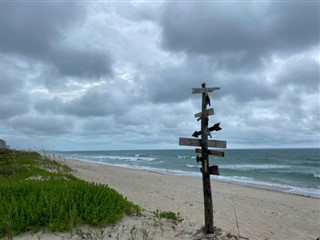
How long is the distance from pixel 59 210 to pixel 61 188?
1475mm

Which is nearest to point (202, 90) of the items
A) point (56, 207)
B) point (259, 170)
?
point (56, 207)

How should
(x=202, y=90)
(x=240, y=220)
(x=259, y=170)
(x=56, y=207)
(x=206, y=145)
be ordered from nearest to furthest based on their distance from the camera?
(x=56, y=207) < (x=206, y=145) < (x=202, y=90) < (x=240, y=220) < (x=259, y=170)

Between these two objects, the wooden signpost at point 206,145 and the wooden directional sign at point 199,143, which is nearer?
the wooden signpost at point 206,145

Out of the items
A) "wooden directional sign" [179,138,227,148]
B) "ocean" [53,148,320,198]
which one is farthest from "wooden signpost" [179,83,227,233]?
"ocean" [53,148,320,198]

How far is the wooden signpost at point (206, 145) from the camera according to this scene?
7.67 m

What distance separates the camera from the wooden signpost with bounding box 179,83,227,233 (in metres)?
7.67

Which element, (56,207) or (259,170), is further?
(259,170)

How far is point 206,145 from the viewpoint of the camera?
7.73 metres

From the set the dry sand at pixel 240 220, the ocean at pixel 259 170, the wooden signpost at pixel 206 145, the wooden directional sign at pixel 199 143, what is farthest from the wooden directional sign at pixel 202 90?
the ocean at pixel 259 170

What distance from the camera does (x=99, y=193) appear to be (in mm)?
8609

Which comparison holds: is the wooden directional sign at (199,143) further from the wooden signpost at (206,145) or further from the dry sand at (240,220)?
the dry sand at (240,220)

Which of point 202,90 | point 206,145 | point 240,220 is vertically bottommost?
point 240,220

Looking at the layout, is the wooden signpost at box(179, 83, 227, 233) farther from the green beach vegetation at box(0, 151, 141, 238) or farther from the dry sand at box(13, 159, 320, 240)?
the green beach vegetation at box(0, 151, 141, 238)

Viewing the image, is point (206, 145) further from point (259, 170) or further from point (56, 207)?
point (259, 170)
